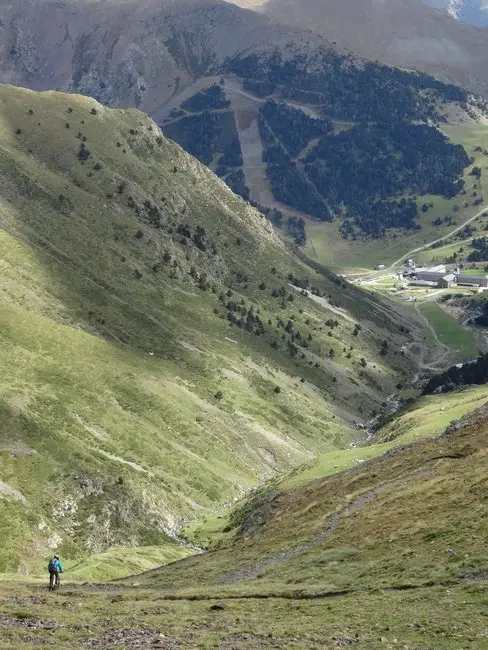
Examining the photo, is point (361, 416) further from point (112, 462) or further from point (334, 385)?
point (112, 462)

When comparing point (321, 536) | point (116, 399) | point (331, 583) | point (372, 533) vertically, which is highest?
point (372, 533)

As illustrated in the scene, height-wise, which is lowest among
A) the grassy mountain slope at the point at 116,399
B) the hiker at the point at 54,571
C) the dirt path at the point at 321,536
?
the grassy mountain slope at the point at 116,399

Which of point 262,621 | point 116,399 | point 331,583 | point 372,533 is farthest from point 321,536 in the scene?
point 116,399

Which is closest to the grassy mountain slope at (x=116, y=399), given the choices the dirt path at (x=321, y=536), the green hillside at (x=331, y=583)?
the green hillside at (x=331, y=583)

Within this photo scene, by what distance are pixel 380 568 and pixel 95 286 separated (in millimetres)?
130125

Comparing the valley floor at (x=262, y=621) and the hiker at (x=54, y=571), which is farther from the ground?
the valley floor at (x=262, y=621)

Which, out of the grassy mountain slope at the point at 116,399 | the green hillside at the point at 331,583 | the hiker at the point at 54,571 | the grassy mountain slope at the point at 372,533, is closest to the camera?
the green hillside at the point at 331,583

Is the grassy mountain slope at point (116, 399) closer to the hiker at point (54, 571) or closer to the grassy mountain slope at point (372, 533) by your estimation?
the grassy mountain slope at point (372, 533)

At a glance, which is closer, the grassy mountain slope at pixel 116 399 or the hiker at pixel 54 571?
the hiker at pixel 54 571

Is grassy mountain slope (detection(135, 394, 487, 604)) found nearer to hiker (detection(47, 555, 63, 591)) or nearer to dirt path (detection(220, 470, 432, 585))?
dirt path (detection(220, 470, 432, 585))

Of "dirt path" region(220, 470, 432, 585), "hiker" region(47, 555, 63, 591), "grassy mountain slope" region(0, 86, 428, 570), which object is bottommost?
"grassy mountain slope" region(0, 86, 428, 570)

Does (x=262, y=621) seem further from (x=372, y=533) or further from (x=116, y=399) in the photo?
(x=116, y=399)

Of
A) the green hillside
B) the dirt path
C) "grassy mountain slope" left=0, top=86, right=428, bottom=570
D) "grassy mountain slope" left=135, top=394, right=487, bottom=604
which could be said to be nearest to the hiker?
the green hillside

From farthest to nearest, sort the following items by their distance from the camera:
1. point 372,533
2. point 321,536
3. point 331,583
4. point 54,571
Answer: point 321,536
point 372,533
point 54,571
point 331,583
